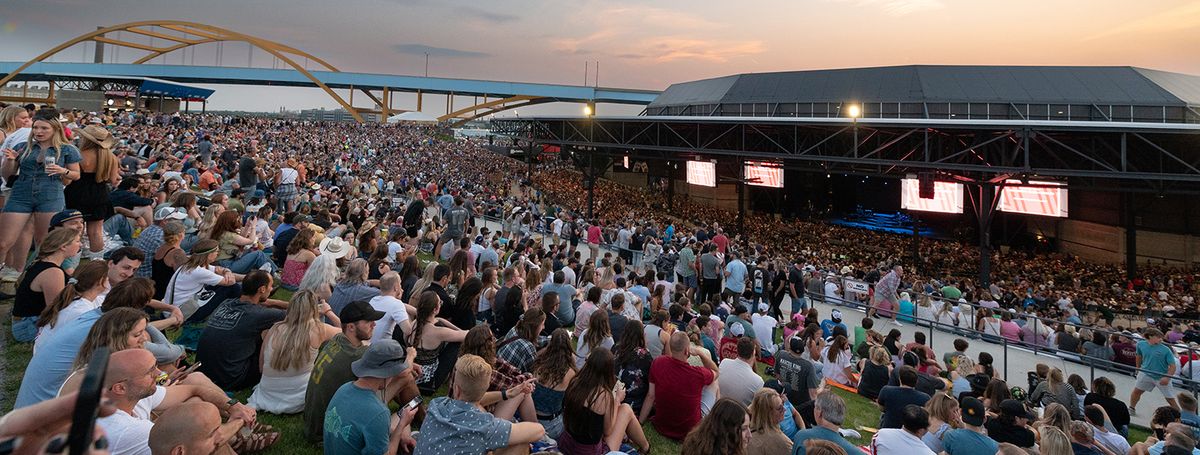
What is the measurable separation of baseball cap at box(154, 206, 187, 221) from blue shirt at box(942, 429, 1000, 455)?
364 inches

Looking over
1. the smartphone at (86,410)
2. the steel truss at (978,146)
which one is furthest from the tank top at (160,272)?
the steel truss at (978,146)

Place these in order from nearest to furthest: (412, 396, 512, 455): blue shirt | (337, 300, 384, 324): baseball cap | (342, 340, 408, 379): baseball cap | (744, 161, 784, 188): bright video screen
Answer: (412, 396, 512, 455): blue shirt → (342, 340, 408, 379): baseball cap → (337, 300, 384, 324): baseball cap → (744, 161, 784, 188): bright video screen

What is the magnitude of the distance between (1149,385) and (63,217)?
1553 cm

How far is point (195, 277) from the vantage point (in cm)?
529

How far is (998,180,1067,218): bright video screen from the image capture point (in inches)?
629

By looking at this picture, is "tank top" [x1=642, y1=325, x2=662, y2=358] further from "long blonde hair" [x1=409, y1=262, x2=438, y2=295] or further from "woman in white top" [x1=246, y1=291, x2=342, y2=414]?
"woman in white top" [x1=246, y1=291, x2=342, y2=414]

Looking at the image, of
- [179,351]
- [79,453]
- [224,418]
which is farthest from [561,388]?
[79,453]

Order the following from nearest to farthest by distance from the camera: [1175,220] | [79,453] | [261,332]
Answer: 1. [79,453]
2. [261,332]
3. [1175,220]

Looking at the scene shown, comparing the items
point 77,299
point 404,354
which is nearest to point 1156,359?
point 404,354

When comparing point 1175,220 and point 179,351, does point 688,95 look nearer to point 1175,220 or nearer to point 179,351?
point 1175,220

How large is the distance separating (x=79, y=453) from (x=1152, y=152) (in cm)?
2542

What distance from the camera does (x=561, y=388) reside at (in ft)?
14.7

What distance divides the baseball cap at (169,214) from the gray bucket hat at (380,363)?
546cm

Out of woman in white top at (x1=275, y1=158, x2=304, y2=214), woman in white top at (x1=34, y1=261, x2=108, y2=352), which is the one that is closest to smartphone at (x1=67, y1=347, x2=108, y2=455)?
woman in white top at (x1=34, y1=261, x2=108, y2=352)
